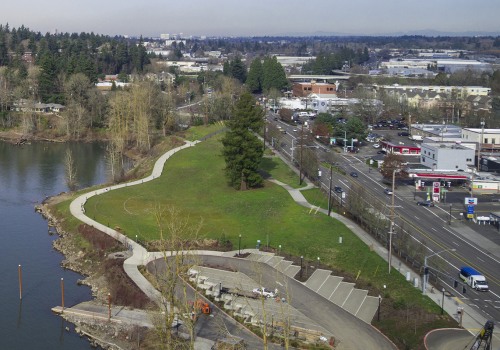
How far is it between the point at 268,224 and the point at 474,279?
26.8 ft

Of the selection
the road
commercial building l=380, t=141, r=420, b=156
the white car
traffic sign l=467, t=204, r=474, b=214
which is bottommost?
the white car

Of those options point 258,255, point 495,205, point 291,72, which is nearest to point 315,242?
point 258,255

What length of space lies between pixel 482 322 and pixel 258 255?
24.0ft

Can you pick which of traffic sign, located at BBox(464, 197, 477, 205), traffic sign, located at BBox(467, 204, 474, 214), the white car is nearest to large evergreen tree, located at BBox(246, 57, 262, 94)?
traffic sign, located at BBox(464, 197, 477, 205)

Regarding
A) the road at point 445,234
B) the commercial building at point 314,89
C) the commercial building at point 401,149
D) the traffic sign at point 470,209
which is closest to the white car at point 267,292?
the road at point 445,234

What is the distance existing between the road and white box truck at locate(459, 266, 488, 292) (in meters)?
0.17

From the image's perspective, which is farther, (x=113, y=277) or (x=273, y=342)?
(x=113, y=277)

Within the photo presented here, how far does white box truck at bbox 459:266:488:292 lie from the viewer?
17.4 meters

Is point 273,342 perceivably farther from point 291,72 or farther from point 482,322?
point 291,72

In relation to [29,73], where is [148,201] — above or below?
below

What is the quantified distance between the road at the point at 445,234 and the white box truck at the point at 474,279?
17 cm

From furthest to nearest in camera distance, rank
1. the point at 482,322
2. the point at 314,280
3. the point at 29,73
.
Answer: the point at 29,73 < the point at 314,280 < the point at 482,322

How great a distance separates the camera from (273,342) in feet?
47.9

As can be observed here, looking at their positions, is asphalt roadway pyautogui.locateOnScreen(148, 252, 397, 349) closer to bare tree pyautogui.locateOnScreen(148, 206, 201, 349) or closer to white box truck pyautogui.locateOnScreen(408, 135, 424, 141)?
bare tree pyautogui.locateOnScreen(148, 206, 201, 349)
